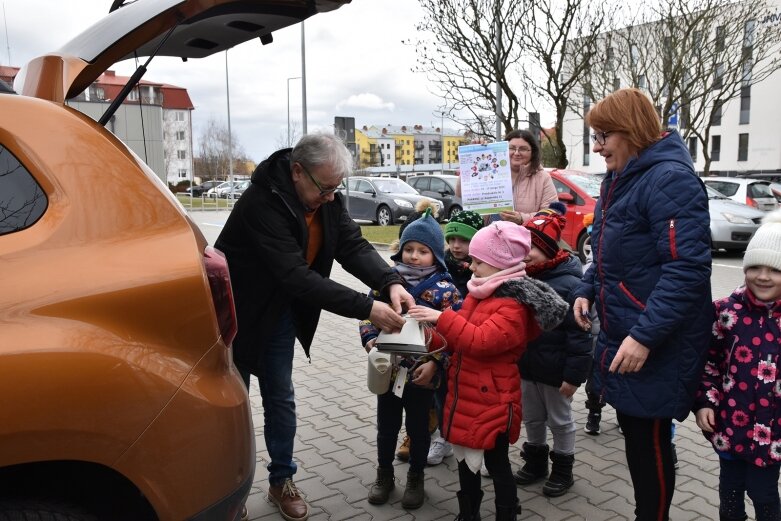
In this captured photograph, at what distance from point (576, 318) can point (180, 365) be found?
70.8 inches

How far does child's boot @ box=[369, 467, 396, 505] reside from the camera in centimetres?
347

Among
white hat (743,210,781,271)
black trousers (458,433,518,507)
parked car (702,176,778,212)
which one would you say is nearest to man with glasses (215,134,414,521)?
black trousers (458,433,518,507)

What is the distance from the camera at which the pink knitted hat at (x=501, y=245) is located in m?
2.90

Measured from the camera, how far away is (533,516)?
331 cm

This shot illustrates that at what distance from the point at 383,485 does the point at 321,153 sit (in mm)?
1736

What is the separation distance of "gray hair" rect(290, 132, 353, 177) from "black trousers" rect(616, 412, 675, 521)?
161 centimetres

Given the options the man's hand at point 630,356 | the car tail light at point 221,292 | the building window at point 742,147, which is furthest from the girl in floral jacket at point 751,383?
the building window at point 742,147

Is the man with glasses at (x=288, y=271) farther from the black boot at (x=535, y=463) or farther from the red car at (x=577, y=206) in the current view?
the red car at (x=577, y=206)

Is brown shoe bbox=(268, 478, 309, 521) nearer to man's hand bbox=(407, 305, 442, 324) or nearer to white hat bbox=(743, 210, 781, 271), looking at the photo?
man's hand bbox=(407, 305, 442, 324)

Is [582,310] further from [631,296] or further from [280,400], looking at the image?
[280,400]

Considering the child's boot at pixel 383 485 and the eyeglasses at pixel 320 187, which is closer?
the eyeglasses at pixel 320 187

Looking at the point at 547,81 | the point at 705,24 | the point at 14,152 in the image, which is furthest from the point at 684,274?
the point at 705,24

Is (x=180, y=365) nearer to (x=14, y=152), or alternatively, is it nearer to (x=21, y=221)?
(x=21, y=221)

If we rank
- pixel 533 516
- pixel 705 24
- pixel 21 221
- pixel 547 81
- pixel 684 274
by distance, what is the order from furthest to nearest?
pixel 705 24 < pixel 547 81 < pixel 533 516 < pixel 684 274 < pixel 21 221
